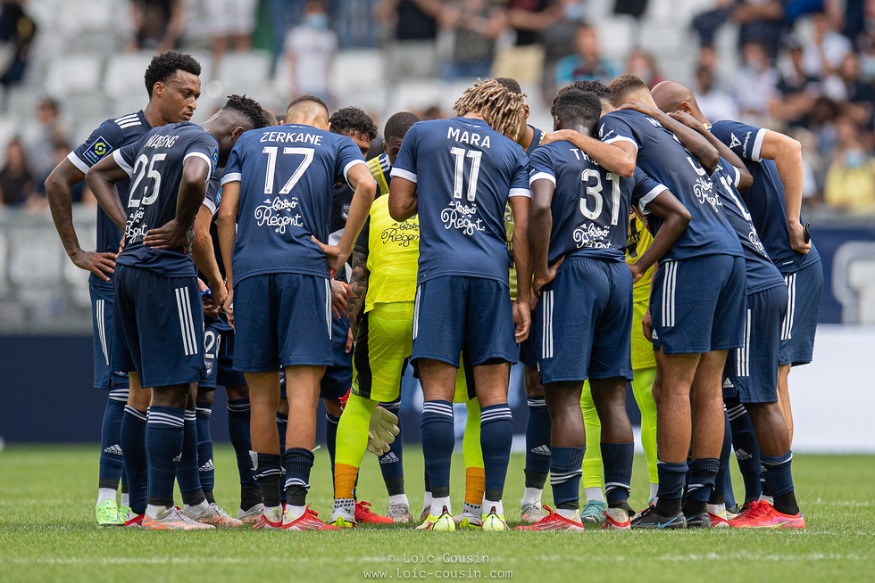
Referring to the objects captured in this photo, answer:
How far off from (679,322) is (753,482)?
4.45 ft

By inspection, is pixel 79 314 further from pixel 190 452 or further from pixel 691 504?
pixel 691 504

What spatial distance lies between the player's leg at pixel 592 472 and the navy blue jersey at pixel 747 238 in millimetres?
1206

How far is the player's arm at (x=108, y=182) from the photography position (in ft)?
24.8

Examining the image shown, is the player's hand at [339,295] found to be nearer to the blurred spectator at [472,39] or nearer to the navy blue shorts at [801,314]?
the navy blue shorts at [801,314]

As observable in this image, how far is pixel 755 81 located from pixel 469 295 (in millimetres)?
12036

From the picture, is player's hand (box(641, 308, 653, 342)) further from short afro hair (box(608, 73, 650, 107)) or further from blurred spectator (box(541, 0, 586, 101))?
blurred spectator (box(541, 0, 586, 101))

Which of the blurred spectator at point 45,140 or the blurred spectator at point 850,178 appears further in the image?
the blurred spectator at point 45,140

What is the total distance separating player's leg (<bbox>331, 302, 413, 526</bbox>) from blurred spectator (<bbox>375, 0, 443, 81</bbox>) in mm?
13130

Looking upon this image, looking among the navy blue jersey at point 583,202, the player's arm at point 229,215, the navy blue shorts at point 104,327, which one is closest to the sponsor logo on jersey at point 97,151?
the navy blue shorts at point 104,327

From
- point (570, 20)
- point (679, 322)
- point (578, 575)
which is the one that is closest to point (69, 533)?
point (578, 575)

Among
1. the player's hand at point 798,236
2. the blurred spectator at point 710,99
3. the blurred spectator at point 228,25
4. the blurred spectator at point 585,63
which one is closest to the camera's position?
the player's hand at point 798,236

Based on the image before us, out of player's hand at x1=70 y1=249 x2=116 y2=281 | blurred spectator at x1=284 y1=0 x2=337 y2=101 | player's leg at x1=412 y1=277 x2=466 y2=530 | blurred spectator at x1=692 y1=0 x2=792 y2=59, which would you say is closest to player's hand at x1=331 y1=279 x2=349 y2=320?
player's leg at x1=412 y1=277 x2=466 y2=530

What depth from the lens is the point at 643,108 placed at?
7.61m

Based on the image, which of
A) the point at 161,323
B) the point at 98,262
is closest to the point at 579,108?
the point at 161,323
